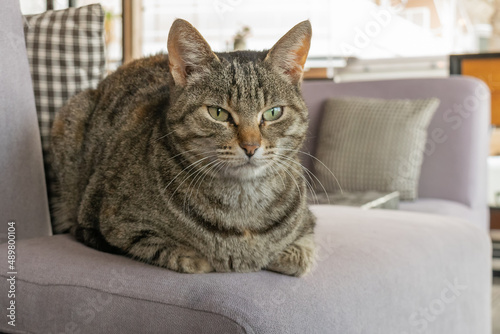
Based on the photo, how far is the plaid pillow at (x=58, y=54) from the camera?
5.22ft

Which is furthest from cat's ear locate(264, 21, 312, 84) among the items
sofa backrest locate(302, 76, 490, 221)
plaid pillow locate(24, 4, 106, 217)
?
sofa backrest locate(302, 76, 490, 221)

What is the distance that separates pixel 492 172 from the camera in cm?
334

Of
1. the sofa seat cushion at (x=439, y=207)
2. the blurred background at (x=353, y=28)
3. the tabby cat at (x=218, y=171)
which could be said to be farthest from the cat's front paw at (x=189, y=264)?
the blurred background at (x=353, y=28)

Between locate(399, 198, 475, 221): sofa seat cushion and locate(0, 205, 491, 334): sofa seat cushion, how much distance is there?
57 cm

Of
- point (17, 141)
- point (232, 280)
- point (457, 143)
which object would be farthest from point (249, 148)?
point (457, 143)

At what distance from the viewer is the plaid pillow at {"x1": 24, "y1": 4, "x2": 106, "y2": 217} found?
1.59 m

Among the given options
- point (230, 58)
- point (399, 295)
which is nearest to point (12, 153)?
point (230, 58)

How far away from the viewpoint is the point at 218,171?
1.13m

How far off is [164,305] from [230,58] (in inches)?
19.8

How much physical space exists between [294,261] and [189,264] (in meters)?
0.21

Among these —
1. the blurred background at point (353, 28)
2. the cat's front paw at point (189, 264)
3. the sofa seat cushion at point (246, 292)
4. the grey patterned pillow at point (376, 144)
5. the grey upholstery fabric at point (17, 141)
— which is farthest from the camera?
the blurred background at point (353, 28)

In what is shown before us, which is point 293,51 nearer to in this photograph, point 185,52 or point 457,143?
point 185,52

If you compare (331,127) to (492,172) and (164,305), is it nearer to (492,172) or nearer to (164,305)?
(492,172)

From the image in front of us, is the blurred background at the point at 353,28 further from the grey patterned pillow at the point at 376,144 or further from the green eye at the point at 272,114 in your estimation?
the green eye at the point at 272,114
